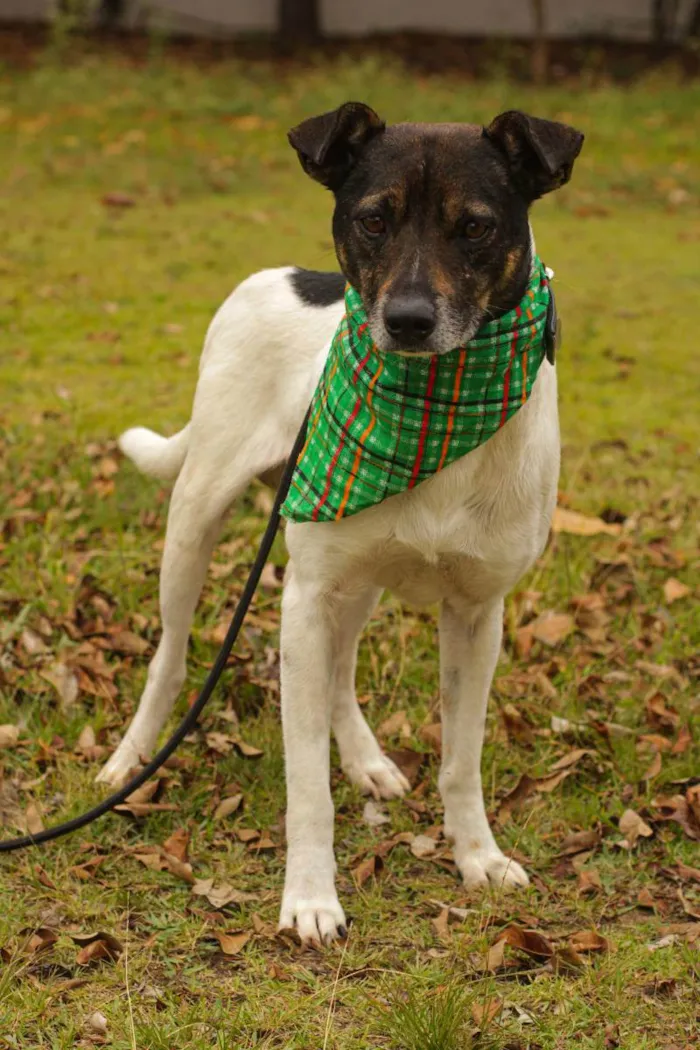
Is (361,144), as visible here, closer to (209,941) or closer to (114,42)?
(209,941)

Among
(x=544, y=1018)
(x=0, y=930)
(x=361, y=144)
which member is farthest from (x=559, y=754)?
(x=361, y=144)

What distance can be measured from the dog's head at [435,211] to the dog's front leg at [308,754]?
2.93 feet

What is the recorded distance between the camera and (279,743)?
4.59 m

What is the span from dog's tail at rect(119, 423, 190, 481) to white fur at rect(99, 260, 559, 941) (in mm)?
11

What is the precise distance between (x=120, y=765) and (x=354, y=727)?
2.59ft

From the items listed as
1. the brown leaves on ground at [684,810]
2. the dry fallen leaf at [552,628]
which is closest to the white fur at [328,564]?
the brown leaves on ground at [684,810]

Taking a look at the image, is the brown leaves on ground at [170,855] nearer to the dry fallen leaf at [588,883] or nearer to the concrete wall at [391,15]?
the dry fallen leaf at [588,883]

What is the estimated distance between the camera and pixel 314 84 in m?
18.5

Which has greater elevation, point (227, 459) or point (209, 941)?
point (227, 459)

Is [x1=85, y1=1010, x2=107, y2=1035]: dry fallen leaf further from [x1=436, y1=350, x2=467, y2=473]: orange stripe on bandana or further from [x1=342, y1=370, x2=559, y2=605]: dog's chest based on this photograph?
[x1=436, y1=350, x2=467, y2=473]: orange stripe on bandana

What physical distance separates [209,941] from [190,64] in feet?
60.0

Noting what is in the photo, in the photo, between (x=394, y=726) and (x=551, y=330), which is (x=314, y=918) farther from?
(x=551, y=330)

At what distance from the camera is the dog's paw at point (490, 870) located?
393cm

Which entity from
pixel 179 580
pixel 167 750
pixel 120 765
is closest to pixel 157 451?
pixel 179 580
